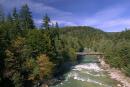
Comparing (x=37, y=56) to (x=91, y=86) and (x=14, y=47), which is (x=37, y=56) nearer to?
(x=14, y=47)

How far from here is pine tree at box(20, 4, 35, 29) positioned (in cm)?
8412

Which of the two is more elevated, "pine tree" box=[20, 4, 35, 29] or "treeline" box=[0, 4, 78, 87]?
A: "pine tree" box=[20, 4, 35, 29]

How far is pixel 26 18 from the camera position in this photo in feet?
279

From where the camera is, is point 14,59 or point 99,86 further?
point 99,86

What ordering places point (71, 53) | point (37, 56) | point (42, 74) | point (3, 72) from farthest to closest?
1. point (71, 53)
2. point (37, 56)
3. point (42, 74)
4. point (3, 72)

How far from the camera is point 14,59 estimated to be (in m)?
46.8

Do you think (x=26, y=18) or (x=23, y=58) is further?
(x=26, y=18)

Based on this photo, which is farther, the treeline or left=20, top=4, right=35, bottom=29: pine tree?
left=20, top=4, right=35, bottom=29: pine tree

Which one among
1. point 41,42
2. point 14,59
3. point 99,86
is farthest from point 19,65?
point 99,86

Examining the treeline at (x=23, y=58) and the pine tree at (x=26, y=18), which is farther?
the pine tree at (x=26, y=18)

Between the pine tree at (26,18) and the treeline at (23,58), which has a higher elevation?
the pine tree at (26,18)

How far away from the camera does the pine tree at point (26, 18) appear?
8412 centimetres

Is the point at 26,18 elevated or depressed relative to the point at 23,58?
elevated

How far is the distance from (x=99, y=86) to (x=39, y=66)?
14.7m
